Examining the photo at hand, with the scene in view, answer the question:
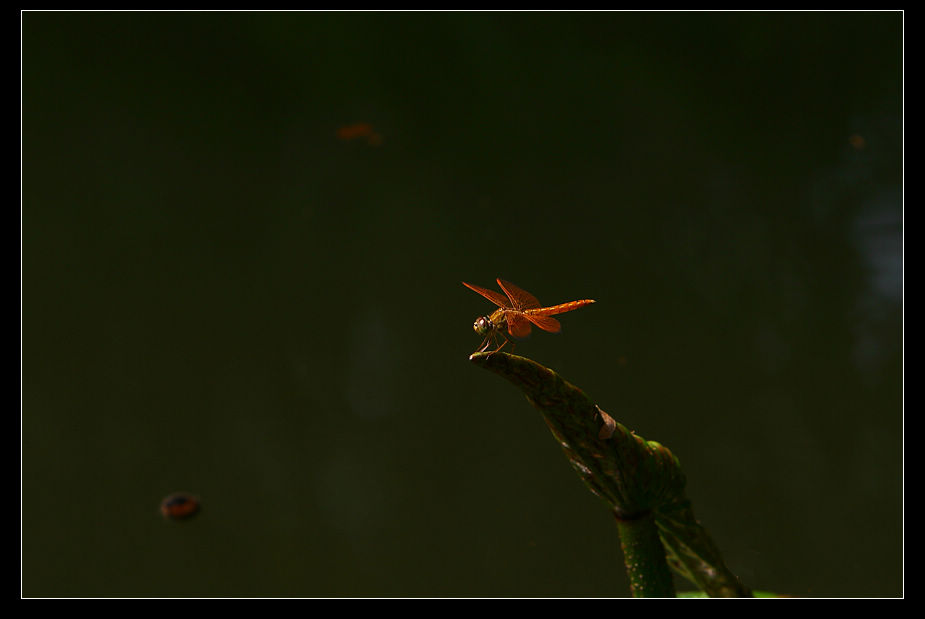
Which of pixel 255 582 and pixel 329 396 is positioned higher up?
pixel 329 396

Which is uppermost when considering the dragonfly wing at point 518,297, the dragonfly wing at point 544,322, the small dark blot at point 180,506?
the dragonfly wing at point 518,297

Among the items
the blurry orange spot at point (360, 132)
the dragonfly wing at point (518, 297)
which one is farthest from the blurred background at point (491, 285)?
the dragonfly wing at point (518, 297)

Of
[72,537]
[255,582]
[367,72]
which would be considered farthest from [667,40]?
[72,537]

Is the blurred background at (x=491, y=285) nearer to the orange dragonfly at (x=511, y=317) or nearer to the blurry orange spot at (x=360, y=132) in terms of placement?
the blurry orange spot at (x=360, y=132)

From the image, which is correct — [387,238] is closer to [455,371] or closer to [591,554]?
[455,371]

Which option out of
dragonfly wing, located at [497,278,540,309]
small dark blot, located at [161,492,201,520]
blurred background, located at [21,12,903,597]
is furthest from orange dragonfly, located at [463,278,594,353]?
small dark blot, located at [161,492,201,520]

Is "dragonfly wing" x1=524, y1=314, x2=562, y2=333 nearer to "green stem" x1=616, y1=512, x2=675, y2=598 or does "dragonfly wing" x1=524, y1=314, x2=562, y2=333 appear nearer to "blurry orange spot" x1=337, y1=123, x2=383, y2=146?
"green stem" x1=616, y1=512, x2=675, y2=598
